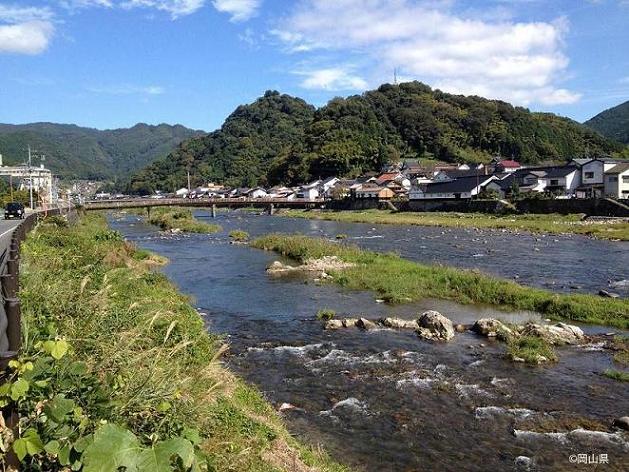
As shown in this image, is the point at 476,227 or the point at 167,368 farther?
the point at 476,227

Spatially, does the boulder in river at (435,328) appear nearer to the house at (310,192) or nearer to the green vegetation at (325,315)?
the green vegetation at (325,315)

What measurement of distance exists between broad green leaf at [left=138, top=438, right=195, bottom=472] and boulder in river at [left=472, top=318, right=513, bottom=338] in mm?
13900

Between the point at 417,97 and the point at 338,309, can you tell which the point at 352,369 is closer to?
the point at 338,309

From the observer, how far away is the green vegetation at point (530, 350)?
13672 millimetres

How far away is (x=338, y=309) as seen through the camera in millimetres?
19766

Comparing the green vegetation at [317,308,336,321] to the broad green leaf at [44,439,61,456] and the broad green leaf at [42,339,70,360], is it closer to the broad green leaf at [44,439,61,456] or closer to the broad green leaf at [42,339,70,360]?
the broad green leaf at [42,339,70,360]

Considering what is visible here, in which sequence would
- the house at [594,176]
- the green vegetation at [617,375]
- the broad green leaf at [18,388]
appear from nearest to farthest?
the broad green leaf at [18,388]
the green vegetation at [617,375]
the house at [594,176]

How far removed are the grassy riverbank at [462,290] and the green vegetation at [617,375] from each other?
4928mm

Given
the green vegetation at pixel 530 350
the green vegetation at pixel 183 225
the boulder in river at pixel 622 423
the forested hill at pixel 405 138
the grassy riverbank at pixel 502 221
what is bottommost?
the boulder in river at pixel 622 423

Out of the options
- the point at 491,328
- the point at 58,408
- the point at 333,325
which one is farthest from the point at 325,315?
the point at 58,408

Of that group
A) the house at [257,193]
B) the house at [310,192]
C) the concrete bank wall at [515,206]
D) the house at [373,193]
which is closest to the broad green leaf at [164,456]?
the concrete bank wall at [515,206]

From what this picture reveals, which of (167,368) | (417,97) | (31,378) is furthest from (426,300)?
(417,97)

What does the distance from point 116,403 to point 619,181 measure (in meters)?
71.8

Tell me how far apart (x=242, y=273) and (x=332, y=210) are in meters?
63.3
